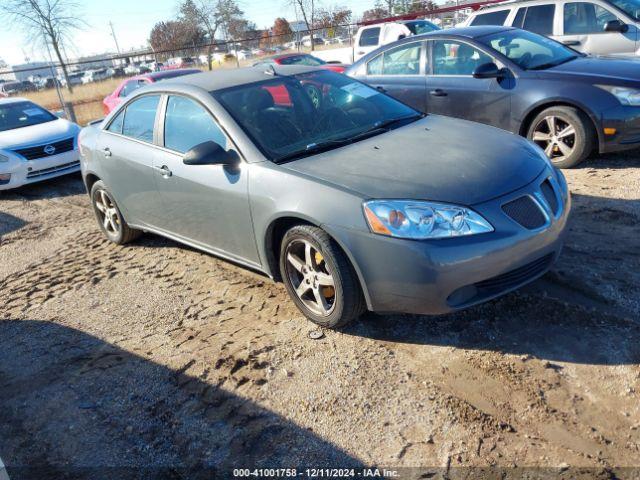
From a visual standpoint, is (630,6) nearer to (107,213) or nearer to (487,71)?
(487,71)

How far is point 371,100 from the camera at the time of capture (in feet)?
14.1

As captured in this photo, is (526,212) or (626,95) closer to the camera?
(526,212)

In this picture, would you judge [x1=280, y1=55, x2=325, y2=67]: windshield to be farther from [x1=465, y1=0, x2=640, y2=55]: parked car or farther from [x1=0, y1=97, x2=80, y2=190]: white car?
[x1=0, y1=97, x2=80, y2=190]: white car

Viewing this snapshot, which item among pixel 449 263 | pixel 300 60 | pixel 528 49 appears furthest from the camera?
pixel 300 60

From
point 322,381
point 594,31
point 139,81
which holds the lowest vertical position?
point 322,381

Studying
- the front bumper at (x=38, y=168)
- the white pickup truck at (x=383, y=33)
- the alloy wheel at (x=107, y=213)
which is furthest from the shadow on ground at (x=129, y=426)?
the white pickup truck at (x=383, y=33)

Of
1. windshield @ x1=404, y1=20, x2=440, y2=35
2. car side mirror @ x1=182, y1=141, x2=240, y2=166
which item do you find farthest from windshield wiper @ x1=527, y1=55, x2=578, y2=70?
windshield @ x1=404, y1=20, x2=440, y2=35

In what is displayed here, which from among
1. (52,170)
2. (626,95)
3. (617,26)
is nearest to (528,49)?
(626,95)

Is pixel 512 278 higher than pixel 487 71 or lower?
lower

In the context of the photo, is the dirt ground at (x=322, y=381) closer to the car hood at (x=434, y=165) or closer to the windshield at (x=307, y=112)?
the car hood at (x=434, y=165)

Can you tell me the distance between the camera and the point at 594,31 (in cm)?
835

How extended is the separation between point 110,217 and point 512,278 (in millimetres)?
4141

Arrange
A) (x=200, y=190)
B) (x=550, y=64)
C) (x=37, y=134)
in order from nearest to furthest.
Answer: (x=200, y=190) → (x=550, y=64) → (x=37, y=134)

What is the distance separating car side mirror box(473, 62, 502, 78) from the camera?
5.95 meters
